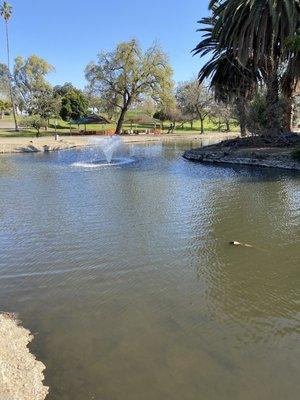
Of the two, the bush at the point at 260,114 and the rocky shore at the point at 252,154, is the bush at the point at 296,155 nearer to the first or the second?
the rocky shore at the point at 252,154

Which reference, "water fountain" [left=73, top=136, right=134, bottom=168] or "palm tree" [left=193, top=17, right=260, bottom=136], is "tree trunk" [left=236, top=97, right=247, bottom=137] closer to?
"palm tree" [left=193, top=17, right=260, bottom=136]

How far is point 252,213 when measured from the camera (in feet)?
44.0

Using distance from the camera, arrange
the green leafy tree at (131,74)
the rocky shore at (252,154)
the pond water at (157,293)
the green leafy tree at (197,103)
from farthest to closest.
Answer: the green leafy tree at (197,103)
the green leafy tree at (131,74)
the rocky shore at (252,154)
the pond water at (157,293)

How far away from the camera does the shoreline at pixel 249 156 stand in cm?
2575

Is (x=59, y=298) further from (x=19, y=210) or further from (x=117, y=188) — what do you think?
(x=117, y=188)

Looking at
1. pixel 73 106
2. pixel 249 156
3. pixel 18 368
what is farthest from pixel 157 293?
pixel 73 106

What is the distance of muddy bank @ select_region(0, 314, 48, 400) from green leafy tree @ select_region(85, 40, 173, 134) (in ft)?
196

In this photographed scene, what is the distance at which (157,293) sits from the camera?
24.2 ft

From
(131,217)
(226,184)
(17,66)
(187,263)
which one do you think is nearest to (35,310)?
(187,263)

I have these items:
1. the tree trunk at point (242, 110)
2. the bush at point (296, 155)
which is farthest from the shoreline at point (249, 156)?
the tree trunk at point (242, 110)

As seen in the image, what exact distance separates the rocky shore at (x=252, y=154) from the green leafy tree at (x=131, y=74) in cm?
3099

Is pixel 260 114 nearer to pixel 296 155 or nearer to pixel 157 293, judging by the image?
pixel 296 155

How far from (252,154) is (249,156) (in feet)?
0.81

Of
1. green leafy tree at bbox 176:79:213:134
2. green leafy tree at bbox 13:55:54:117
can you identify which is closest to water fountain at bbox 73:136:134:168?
green leafy tree at bbox 13:55:54:117
